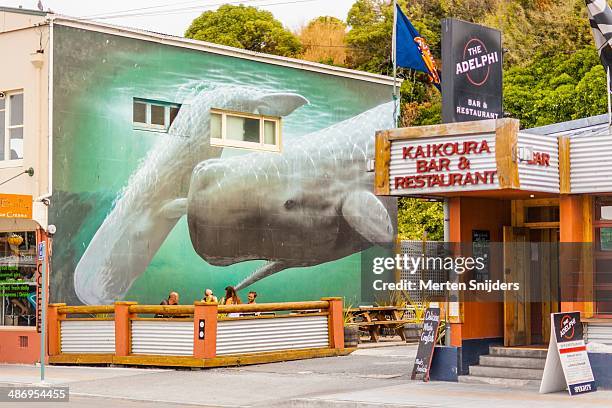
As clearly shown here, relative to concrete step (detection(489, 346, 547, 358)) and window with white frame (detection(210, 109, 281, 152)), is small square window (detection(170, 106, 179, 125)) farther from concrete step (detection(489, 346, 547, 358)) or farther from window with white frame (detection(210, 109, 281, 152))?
concrete step (detection(489, 346, 547, 358))

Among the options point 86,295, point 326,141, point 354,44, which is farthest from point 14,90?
point 354,44

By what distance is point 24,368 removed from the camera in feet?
73.6

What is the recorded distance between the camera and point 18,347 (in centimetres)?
2367

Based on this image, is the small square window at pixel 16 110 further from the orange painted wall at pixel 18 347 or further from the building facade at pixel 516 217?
the building facade at pixel 516 217

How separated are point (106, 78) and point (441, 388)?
1072 cm

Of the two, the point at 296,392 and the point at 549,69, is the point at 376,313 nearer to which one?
the point at 296,392

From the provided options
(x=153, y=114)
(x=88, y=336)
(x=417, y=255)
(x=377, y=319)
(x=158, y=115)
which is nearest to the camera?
(x=88, y=336)

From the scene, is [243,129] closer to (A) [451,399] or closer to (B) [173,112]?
(B) [173,112]

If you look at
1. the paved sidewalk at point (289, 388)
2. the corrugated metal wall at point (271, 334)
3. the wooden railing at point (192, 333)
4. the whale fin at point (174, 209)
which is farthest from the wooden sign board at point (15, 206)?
the corrugated metal wall at point (271, 334)

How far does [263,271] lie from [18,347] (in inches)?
248

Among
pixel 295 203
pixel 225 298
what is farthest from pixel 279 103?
pixel 225 298

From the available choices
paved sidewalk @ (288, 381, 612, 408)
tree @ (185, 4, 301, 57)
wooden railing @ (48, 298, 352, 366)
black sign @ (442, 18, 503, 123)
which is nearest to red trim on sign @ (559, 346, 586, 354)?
paved sidewalk @ (288, 381, 612, 408)

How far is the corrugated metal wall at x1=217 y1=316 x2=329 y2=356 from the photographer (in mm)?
21750

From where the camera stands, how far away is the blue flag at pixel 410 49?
26859 mm
